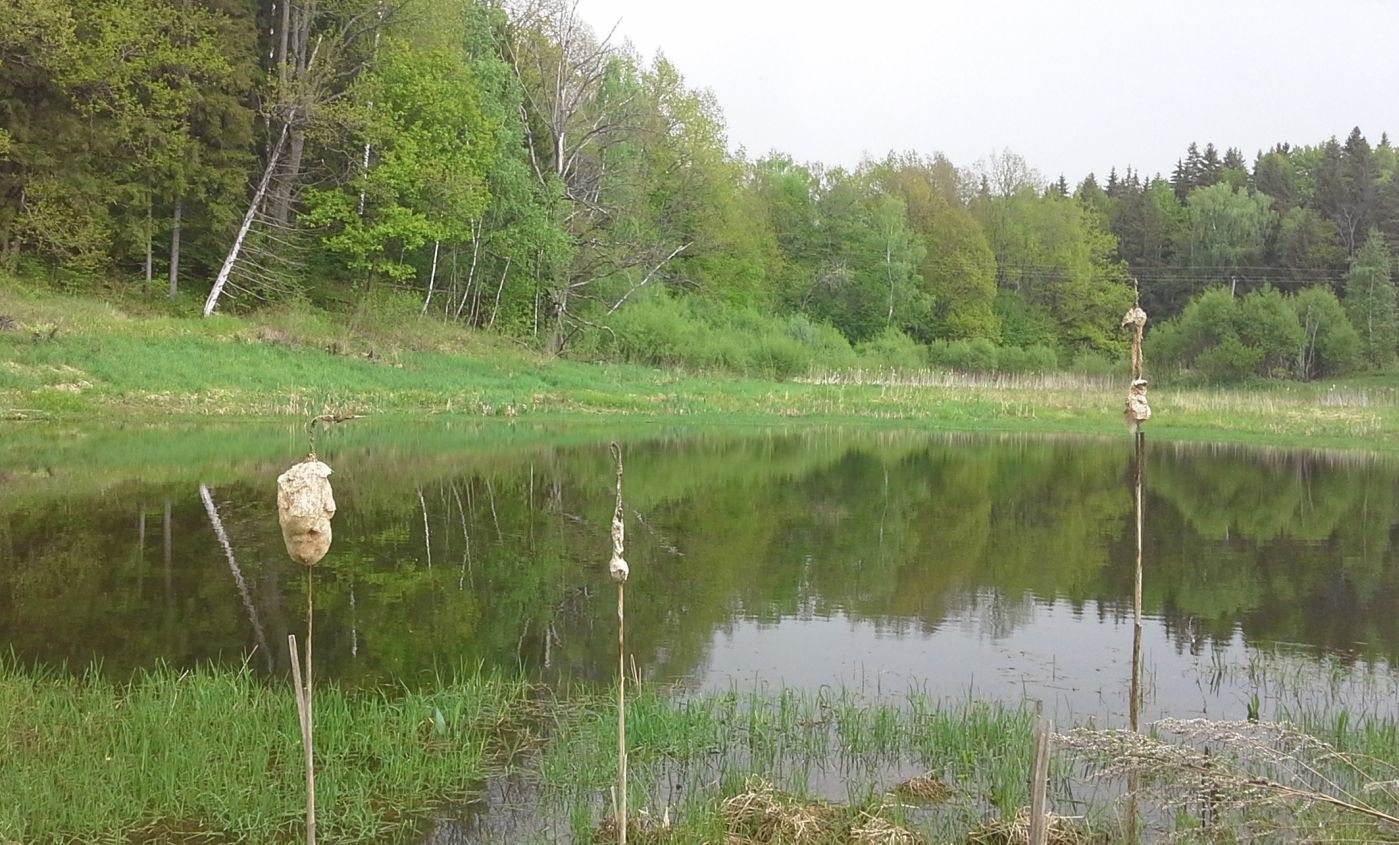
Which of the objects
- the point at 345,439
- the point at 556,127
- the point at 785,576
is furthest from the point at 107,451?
the point at 556,127

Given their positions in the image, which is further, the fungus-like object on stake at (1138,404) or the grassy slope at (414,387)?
the grassy slope at (414,387)

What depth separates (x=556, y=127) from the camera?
43375mm

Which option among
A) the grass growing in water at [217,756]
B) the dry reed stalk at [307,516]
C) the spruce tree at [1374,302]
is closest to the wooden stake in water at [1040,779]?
the dry reed stalk at [307,516]

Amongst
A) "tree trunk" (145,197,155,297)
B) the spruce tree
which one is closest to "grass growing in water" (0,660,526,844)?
"tree trunk" (145,197,155,297)

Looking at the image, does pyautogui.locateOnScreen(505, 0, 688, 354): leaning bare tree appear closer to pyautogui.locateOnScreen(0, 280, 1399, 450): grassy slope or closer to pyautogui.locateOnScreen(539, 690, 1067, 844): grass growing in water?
pyautogui.locateOnScreen(0, 280, 1399, 450): grassy slope

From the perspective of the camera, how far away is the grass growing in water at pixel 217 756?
5254 mm

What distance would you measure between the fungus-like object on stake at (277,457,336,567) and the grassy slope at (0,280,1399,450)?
2197 cm

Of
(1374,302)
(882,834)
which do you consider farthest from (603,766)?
(1374,302)

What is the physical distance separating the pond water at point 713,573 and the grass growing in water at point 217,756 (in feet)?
3.26

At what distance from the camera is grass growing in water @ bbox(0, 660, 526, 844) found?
5.25 meters

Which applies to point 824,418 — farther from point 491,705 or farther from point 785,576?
point 491,705

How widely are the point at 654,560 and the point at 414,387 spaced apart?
19296mm

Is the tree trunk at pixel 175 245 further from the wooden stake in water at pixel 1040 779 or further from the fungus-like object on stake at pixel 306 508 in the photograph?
the wooden stake in water at pixel 1040 779

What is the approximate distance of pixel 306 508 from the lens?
3447mm
